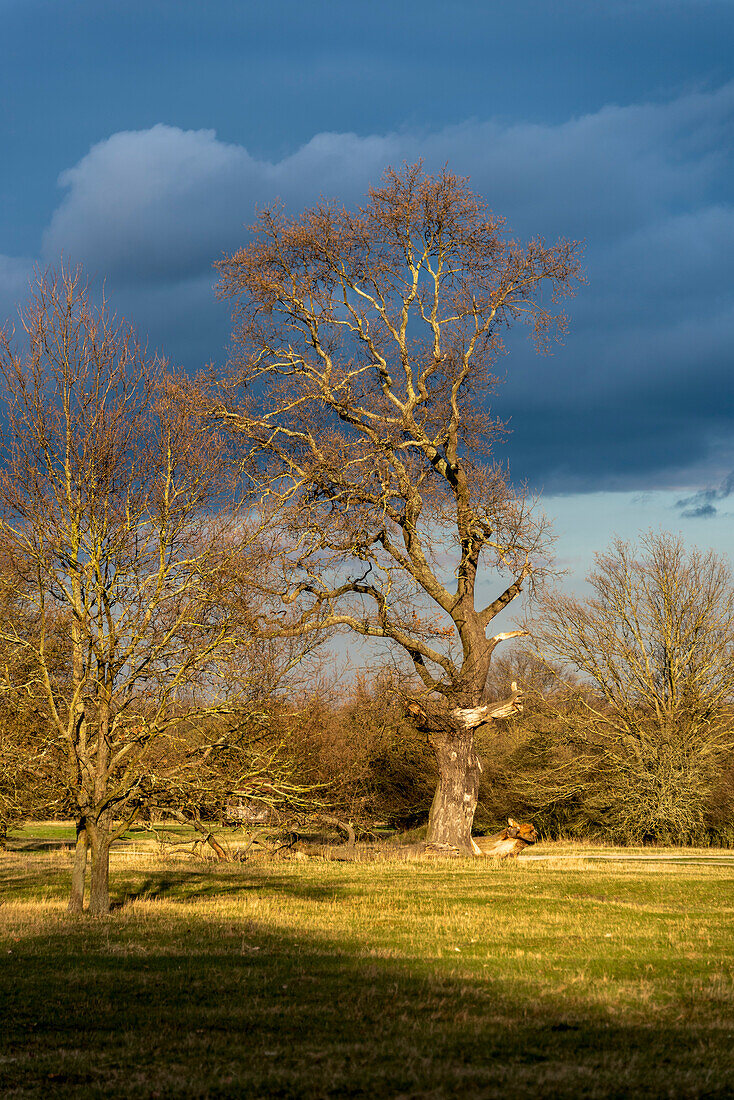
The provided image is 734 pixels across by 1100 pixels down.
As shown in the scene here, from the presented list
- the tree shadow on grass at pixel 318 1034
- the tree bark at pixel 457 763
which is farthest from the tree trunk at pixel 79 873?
the tree bark at pixel 457 763

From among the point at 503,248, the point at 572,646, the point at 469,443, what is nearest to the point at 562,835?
the point at 572,646

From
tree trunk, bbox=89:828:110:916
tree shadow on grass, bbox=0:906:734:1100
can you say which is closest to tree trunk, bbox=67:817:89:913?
tree trunk, bbox=89:828:110:916

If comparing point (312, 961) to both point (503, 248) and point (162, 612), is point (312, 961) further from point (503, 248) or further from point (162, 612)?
point (503, 248)

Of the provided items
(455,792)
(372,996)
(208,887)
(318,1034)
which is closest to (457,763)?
(455,792)

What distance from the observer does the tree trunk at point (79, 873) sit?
13250 mm

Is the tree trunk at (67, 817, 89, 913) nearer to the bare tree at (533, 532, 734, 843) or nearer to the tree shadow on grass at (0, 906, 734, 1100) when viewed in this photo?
the tree shadow on grass at (0, 906, 734, 1100)

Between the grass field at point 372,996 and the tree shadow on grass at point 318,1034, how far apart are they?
2 cm

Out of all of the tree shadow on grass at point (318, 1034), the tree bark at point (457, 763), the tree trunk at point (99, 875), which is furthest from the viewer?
the tree bark at point (457, 763)

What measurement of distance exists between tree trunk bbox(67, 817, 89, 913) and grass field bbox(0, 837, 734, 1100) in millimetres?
266

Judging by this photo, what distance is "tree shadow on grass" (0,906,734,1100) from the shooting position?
217 inches

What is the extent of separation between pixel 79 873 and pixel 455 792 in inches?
499

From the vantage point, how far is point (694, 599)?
106 ft

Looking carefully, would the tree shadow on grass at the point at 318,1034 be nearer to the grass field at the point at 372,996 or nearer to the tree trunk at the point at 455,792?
the grass field at the point at 372,996

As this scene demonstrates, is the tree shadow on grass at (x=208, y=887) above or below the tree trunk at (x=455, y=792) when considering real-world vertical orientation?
below
